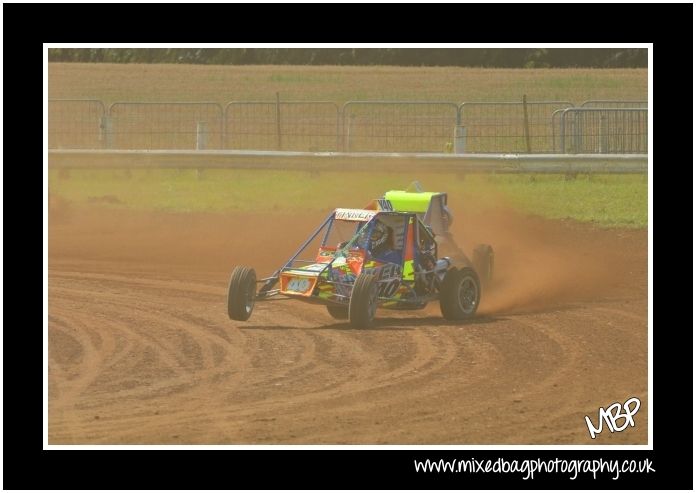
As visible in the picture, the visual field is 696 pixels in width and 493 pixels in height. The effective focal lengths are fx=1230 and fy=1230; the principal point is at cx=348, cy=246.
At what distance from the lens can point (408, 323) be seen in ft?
42.0

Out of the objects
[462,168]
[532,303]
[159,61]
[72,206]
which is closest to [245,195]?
[72,206]

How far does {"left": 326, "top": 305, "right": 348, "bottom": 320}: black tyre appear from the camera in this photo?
516 inches

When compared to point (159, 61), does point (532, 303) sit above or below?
below

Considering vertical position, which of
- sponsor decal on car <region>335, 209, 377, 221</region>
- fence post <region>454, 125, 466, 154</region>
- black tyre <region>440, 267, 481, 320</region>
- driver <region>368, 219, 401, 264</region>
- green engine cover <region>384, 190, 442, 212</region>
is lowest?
black tyre <region>440, 267, 481, 320</region>

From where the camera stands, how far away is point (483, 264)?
14602 mm

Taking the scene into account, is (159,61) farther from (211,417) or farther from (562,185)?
(211,417)

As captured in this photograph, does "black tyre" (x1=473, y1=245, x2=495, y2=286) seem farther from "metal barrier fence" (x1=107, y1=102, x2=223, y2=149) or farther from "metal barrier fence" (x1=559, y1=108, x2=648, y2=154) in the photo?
"metal barrier fence" (x1=107, y1=102, x2=223, y2=149)

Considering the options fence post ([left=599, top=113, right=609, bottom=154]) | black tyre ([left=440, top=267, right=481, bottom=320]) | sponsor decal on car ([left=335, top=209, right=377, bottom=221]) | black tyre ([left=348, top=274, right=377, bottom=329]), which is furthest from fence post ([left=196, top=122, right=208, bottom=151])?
black tyre ([left=348, top=274, right=377, bottom=329])

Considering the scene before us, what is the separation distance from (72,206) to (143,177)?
→ 397cm

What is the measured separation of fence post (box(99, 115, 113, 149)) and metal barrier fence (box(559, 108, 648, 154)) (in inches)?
375

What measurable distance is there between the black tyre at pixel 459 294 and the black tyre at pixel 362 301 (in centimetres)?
87

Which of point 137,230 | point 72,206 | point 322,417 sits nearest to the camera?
point 322,417

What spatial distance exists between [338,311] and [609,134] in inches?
506

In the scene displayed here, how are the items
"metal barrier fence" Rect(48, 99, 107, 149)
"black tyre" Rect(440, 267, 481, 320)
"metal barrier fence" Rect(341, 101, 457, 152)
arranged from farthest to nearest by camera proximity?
"metal barrier fence" Rect(48, 99, 107, 149) < "metal barrier fence" Rect(341, 101, 457, 152) < "black tyre" Rect(440, 267, 481, 320)
